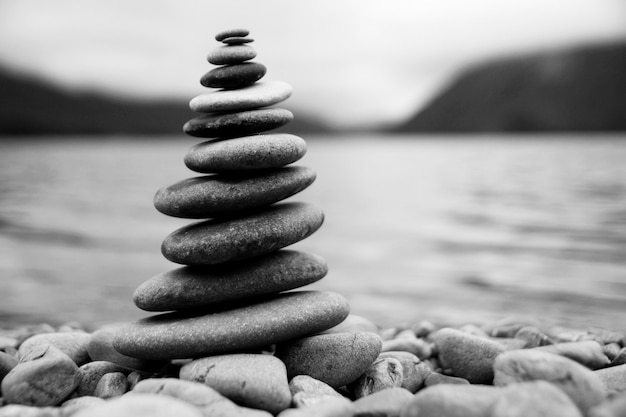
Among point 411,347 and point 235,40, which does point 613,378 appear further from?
point 235,40

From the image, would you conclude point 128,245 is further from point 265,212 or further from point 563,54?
point 563,54

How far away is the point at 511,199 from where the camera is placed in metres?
26.3

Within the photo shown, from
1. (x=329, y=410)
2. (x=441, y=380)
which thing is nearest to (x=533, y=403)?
(x=329, y=410)

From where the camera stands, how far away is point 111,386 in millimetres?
5234

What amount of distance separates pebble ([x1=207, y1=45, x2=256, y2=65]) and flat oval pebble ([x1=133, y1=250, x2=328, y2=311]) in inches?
76.6

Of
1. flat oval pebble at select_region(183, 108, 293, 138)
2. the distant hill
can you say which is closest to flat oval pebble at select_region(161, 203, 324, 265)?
flat oval pebble at select_region(183, 108, 293, 138)

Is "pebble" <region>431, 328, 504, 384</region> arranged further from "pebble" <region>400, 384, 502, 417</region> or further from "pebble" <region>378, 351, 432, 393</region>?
"pebble" <region>400, 384, 502, 417</region>

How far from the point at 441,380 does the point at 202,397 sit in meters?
2.25

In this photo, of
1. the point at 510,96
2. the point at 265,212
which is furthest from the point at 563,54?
the point at 265,212

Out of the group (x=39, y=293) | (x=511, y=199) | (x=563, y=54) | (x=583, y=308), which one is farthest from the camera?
(x=563, y=54)

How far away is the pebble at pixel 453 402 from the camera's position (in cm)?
385

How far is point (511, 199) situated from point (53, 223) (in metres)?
18.8

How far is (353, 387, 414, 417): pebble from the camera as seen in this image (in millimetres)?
4211

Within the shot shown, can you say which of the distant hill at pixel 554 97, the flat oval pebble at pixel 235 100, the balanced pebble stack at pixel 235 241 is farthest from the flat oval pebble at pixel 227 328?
the distant hill at pixel 554 97
